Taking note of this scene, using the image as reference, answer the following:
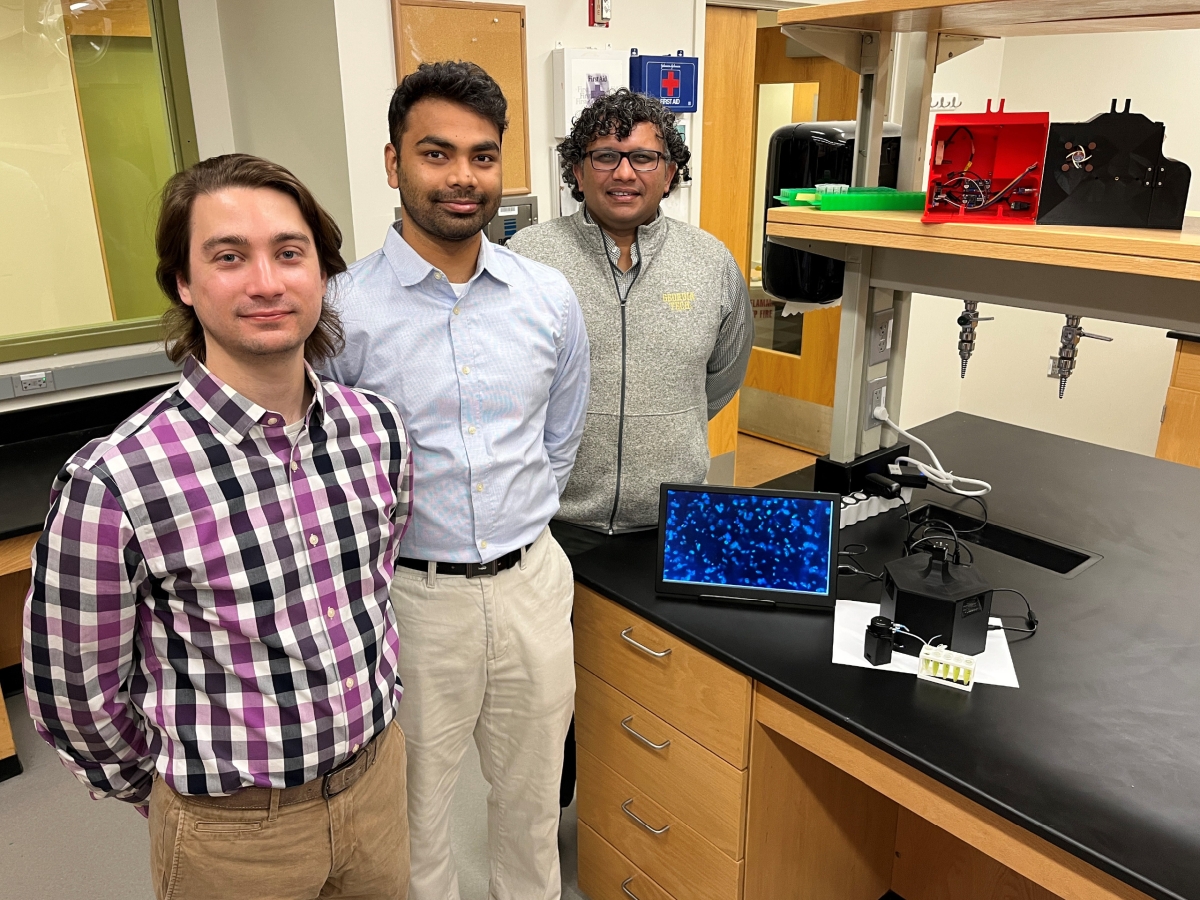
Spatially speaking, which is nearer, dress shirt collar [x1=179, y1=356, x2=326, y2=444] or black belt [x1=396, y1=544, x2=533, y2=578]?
dress shirt collar [x1=179, y1=356, x2=326, y2=444]

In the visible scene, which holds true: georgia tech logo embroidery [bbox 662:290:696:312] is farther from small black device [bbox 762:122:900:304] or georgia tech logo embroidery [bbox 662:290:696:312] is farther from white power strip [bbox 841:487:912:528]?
white power strip [bbox 841:487:912:528]

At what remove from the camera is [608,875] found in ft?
6.45

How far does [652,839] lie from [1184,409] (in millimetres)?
2914

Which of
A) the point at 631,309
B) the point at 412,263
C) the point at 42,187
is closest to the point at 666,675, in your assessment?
the point at 631,309

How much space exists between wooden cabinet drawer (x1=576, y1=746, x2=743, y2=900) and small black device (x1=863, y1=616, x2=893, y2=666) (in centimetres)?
48

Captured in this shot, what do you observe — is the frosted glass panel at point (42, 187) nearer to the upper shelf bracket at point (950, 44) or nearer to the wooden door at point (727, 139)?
the wooden door at point (727, 139)

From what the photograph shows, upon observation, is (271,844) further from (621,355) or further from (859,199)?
(859,199)

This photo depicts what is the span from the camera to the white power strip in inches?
74.8

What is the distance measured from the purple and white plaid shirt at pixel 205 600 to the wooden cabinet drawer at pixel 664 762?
61 centimetres

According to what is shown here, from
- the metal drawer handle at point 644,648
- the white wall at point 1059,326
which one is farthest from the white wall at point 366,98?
the white wall at point 1059,326

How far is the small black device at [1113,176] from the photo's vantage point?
4.44 ft

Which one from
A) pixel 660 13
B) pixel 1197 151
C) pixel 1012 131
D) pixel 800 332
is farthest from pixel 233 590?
pixel 1197 151

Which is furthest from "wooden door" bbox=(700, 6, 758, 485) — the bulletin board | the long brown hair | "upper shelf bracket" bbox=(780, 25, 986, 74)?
the long brown hair

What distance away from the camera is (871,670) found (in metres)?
1.43
